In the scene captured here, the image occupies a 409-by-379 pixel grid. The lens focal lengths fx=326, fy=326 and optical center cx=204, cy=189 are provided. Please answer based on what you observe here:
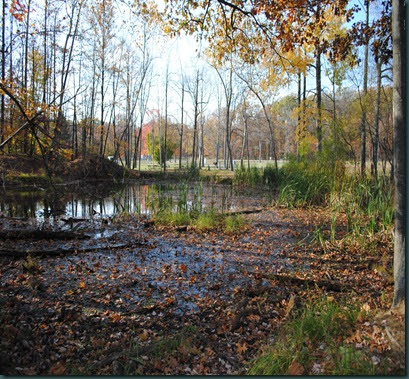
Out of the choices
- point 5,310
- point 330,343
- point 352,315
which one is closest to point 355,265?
point 352,315

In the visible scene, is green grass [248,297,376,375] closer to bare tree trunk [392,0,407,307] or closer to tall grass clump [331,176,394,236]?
bare tree trunk [392,0,407,307]

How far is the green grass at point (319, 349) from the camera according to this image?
175cm

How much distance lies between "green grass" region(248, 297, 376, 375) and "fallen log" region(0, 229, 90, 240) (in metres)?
4.20

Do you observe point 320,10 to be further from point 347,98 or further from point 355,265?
point 347,98

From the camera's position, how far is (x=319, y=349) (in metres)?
1.99

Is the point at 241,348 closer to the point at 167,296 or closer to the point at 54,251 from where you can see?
the point at 167,296

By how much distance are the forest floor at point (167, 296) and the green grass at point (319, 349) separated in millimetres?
91

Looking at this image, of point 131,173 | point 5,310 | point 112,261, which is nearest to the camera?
point 5,310

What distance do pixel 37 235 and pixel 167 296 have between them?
327 centimetres

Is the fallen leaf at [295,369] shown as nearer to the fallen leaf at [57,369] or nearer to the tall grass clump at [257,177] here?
the fallen leaf at [57,369]

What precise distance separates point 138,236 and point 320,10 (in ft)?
14.2

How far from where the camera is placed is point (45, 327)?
7.95 feet

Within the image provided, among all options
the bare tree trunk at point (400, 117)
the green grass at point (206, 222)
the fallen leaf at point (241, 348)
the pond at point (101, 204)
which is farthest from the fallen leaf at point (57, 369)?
the pond at point (101, 204)

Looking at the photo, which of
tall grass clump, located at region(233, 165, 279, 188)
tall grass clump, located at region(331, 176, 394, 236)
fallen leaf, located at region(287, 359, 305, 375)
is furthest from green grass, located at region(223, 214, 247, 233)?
tall grass clump, located at region(233, 165, 279, 188)
